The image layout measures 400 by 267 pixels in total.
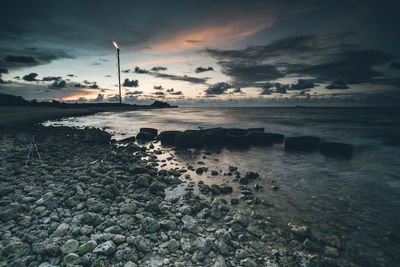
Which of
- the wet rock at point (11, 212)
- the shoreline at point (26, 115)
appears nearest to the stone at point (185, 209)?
the wet rock at point (11, 212)

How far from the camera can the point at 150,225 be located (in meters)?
4.24

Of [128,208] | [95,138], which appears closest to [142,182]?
[128,208]

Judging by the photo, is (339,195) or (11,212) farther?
(339,195)

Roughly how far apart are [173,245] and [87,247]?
5.34 feet

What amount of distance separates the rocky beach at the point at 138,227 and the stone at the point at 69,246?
0.02m

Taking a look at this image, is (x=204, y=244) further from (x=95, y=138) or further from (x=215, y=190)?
(x=95, y=138)

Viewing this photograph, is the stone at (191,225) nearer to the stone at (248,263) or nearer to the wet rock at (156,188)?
the stone at (248,263)

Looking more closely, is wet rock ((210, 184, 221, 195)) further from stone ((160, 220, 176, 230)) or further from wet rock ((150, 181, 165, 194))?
stone ((160, 220, 176, 230))

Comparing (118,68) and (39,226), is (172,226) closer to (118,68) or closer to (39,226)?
(39,226)

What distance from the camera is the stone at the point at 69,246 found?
3326 mm

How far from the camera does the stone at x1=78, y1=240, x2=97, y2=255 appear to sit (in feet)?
11.0

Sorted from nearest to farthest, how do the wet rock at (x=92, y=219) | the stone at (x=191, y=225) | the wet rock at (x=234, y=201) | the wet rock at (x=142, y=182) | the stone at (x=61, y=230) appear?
the stone at (x=61, y=230) → the wet rock at (x=92, y=219) → the stone at (x=191, y=225) → the wet rock at (x=234, y=201) → the wet rock at (x=142, y=182)

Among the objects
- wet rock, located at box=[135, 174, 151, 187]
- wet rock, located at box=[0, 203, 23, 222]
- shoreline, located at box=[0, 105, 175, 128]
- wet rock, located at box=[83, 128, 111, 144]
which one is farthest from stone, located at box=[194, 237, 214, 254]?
shoreline, located at box=[0, 105, 175, 128]

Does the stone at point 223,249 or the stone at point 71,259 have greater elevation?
the stone at point 71,259
